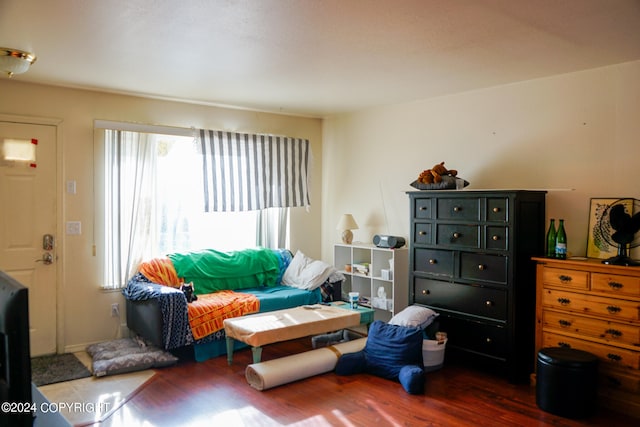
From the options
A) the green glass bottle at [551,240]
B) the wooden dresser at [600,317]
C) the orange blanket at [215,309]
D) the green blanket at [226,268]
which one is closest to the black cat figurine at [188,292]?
the orange blanket at [215,309]

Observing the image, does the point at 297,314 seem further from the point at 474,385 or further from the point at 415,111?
the point at 415,111

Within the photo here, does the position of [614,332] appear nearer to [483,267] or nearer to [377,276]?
[483,267]

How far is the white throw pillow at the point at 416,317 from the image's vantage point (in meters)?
4.23

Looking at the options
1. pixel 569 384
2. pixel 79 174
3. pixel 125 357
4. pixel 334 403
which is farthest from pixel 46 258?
pixel 569 384

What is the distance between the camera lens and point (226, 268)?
5.26m

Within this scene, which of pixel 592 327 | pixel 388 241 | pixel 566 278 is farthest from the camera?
pixel 388 241

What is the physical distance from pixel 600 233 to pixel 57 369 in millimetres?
4406

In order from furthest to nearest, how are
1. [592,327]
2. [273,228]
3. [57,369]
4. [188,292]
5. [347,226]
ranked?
1. [273,228]
2. [347,226]
3. [188,292]
4. [57,369]
5. [592,327]

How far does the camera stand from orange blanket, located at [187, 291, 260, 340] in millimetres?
4395

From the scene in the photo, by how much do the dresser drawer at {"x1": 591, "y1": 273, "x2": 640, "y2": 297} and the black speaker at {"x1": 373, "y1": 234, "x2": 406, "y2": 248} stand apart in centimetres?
192

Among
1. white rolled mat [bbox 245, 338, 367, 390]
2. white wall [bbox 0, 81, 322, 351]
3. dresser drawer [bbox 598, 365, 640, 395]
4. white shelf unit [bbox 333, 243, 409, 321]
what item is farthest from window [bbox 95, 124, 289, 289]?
dresser drawer [bbox 598, 365, 640, 395]

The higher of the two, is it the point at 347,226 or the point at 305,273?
the point at 347,226

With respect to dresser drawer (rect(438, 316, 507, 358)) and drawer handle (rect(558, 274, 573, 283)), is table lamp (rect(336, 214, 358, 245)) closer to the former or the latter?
dresser drawer (rect(438, 316, 507, 358))

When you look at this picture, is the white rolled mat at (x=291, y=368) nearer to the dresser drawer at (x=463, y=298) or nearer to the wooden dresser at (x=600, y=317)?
the dresser drawer at (x=463, y=298)
